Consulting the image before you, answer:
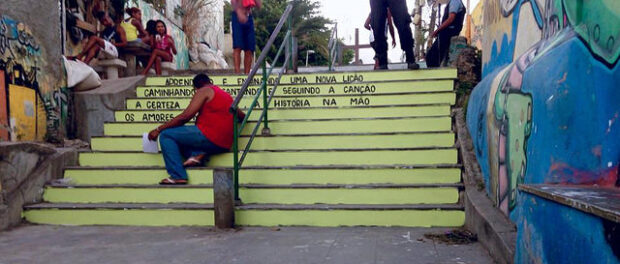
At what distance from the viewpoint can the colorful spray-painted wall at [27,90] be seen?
506 cm

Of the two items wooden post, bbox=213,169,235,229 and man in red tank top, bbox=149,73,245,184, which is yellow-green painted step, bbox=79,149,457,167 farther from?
wooden post, bbox=213,169,235,229

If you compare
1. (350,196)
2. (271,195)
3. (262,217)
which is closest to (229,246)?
(262,217)

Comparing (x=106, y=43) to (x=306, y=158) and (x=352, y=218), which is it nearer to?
(x=306, y=158)

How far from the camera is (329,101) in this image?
639 cm

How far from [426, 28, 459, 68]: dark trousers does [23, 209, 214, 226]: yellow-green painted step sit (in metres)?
4.67

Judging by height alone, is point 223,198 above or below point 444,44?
below

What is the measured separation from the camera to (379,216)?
4.27 meters

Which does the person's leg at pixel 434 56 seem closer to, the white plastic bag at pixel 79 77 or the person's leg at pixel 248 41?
the person's leg at pixel 248 41

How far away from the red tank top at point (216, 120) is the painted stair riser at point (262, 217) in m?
0.90

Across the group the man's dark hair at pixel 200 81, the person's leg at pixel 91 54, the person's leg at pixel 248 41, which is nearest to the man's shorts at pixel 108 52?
the person's leg at pixel 91 54

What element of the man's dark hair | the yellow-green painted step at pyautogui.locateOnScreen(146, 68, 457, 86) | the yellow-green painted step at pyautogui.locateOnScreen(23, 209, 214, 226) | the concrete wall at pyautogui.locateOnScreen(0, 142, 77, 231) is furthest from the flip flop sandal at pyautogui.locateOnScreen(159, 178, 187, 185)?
the yellow-green painted step at pyautogui.locateOnScreen(146, 68, 457, 86)

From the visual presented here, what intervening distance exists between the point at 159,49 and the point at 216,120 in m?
4.86

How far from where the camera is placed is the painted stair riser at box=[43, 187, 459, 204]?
4434 millimetres

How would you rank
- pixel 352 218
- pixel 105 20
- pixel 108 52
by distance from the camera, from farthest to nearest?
pixel 105 20, pixel 108 52, pixel 352 218
